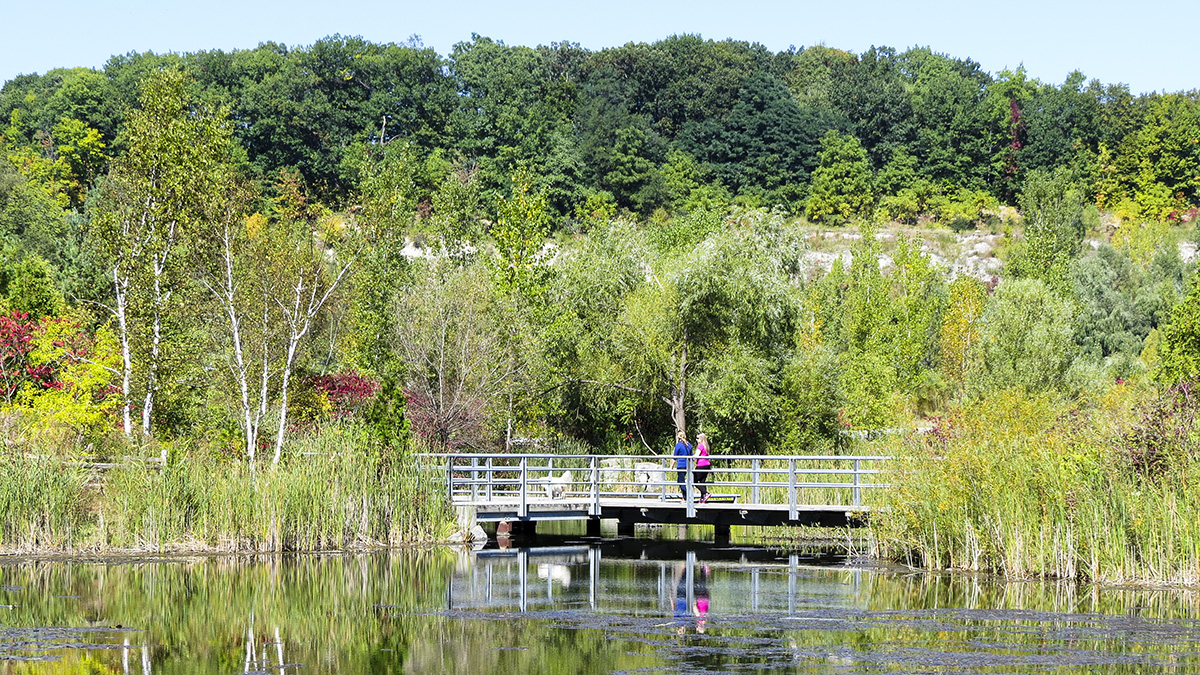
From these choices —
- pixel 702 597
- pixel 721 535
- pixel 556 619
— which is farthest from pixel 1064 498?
pixel 721 535

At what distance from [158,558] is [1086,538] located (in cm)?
1442

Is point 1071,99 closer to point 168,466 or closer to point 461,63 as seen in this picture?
point 461,63

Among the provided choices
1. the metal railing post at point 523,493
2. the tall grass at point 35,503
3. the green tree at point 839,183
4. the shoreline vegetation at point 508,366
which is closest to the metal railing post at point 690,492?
the metal railing post at point 523,493

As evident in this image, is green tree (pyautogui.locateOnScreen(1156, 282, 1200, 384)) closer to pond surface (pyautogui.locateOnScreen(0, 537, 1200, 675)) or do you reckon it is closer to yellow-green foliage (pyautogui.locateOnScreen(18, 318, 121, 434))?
pond surface (pyautogui.locateOnScreen(0, 537, 1200, 675))

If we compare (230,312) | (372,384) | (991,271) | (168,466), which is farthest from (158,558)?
(991,271)

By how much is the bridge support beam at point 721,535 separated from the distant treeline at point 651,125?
5745 centimetres

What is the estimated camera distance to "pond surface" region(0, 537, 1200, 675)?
46.8 feet

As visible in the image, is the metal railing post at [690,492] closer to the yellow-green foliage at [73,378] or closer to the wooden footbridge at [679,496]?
the wooden footbridge at [679,496]

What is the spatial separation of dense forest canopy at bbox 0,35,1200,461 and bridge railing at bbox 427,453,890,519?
249cm

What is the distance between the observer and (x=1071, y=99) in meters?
109

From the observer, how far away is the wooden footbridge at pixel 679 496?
26266 mm

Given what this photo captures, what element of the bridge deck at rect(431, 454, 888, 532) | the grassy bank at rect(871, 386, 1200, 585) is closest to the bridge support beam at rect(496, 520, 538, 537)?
the bridge deck at rect(431, 454, 888, 532)

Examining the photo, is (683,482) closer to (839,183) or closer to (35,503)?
(35,503)

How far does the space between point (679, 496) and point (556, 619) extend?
11.0 metres
